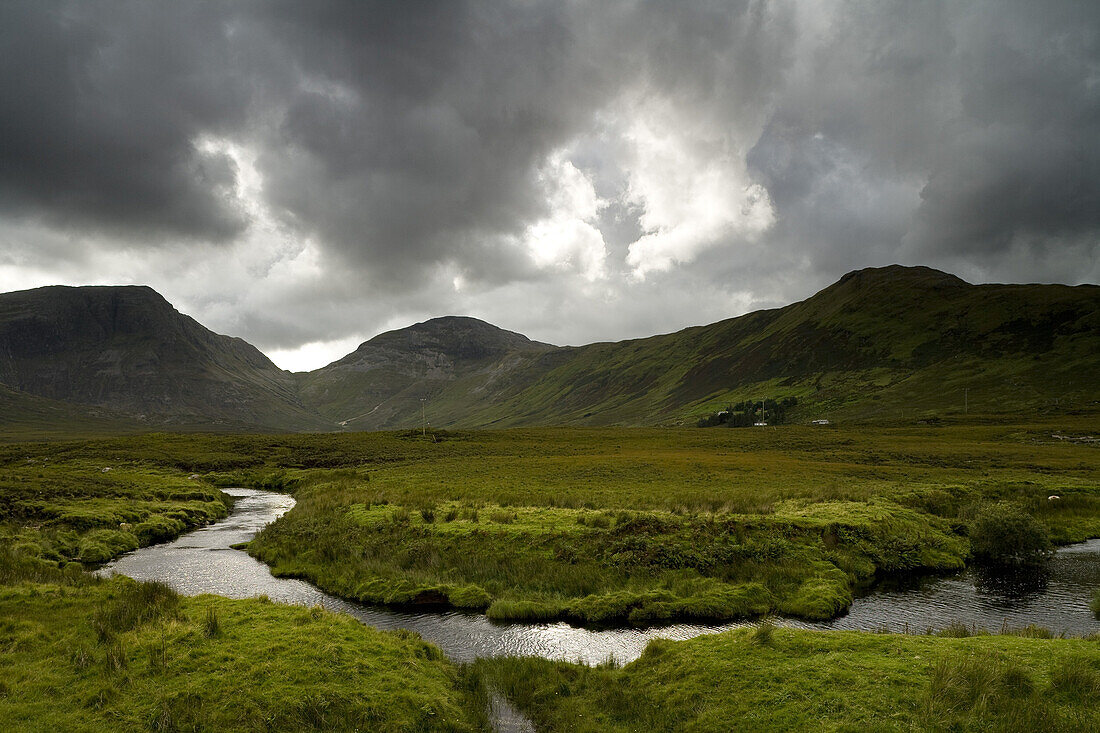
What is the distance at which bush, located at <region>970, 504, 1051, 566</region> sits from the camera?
28688mm

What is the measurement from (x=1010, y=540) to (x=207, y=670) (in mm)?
37221

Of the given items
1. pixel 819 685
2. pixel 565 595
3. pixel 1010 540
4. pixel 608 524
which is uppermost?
pixel 819 685

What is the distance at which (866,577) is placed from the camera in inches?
1029

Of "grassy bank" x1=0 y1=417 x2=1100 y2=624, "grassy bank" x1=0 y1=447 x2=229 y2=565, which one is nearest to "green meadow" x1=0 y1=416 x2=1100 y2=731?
"grassy bank" x1=0 y1=417 x2=1100 y2=624

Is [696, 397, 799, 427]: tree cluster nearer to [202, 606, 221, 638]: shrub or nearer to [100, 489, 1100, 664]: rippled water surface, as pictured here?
[100, 489, 1100, 664]: rippled water surface

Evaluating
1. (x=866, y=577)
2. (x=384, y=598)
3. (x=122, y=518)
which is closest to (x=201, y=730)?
(x=384, y=598)

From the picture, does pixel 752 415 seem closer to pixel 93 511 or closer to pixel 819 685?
pixel 93 511

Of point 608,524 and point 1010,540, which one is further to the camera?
point 608,524

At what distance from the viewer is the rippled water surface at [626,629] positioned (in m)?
19.1

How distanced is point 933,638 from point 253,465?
91.7m

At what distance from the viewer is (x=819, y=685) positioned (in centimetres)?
1230

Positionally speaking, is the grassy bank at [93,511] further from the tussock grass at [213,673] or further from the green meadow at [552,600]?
the tussock grass at [213,673]

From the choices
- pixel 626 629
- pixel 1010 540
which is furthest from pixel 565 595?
pixel 1010 540

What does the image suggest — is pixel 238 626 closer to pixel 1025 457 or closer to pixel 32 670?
pixel 32 670
